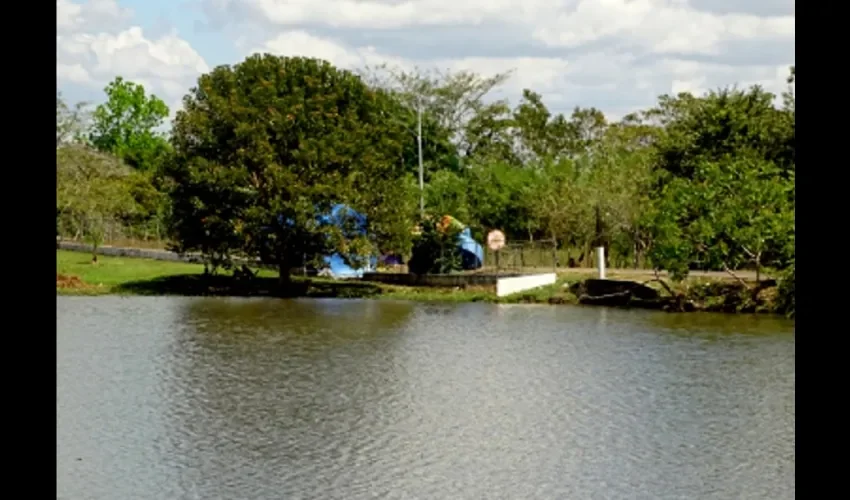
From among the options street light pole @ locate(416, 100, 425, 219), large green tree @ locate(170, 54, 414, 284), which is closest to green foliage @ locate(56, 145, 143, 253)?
large green tree @ locate(170, 54, 414, 284)

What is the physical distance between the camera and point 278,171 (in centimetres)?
2145

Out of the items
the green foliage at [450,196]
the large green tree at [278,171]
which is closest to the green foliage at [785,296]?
the large green tree at [278,171]

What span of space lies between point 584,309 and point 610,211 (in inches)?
226

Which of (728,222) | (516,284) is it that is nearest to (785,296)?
(728,222)

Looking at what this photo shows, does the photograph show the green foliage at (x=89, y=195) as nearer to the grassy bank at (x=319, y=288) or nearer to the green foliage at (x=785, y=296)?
the grassy bank at (x=319, y=288)

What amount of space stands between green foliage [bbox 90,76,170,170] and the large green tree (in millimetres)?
22011

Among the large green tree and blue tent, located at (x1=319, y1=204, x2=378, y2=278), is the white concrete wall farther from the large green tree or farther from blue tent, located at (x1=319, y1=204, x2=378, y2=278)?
blue tent, located at (x1=319, y1=204, x2=378, y2=278)

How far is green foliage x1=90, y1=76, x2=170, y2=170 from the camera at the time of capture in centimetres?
4453

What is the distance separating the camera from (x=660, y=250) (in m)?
18.1

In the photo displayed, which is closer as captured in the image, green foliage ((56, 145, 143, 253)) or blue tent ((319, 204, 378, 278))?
blue tent ((319, 204, 378, 278))

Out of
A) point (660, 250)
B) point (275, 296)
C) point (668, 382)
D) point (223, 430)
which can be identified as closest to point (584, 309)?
point (660, 250)

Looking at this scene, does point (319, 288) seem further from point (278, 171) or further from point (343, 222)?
point (278, 171)

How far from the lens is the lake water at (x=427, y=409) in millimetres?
7473
